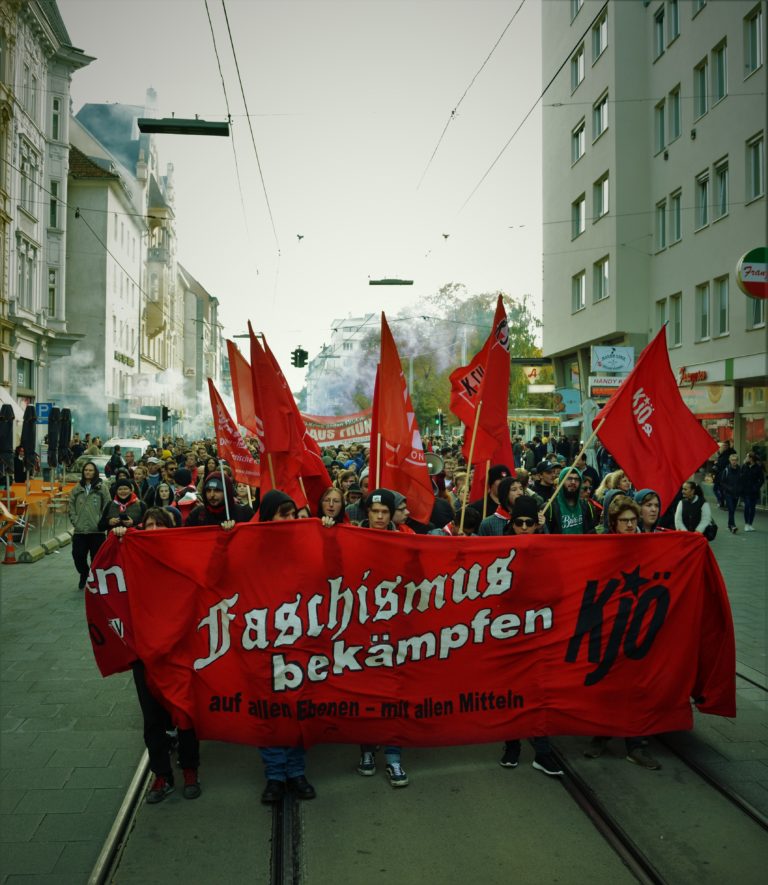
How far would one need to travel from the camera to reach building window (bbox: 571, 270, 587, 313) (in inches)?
1313

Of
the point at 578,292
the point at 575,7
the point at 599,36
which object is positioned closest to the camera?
the point at 599,36

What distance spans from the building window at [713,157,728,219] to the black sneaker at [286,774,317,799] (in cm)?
2245

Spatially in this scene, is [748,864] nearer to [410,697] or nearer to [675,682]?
[675,682]

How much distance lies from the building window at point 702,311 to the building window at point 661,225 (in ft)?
10.2

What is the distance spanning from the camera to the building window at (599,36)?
98.2 ft

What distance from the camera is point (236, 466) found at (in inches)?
324

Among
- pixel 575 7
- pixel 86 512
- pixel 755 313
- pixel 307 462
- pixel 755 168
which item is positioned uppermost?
pixel 575 7

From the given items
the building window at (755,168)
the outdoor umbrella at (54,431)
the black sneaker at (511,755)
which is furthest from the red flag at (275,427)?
the building window at (755,168)

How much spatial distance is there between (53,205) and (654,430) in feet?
139

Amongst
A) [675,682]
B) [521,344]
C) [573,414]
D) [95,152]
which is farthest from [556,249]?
[95,152]

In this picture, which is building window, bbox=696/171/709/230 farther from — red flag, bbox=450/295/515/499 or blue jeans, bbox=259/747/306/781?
blue jeans, bbox=259/747/306/781

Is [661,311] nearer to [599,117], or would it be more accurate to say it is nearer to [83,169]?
[599,117]

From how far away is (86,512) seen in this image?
10.7 meters

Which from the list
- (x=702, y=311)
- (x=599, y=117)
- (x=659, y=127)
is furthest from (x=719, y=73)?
(x=599, y=117)
